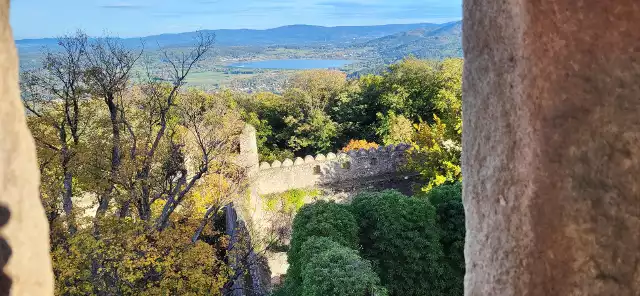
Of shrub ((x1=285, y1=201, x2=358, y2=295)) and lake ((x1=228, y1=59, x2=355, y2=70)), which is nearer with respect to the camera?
shrub ((x1=285, y1=201, x2=358, y2=295))

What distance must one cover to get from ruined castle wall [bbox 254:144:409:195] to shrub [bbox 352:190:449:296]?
730 centimetres

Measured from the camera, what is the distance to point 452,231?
9.04m

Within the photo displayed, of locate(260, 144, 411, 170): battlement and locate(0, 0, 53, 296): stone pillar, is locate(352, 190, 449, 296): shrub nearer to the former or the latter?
locate(0, 0, 53, 296): stone pillar

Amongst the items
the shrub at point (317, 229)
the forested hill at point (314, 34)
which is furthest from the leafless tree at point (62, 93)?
the forested hill at point (314, 34)

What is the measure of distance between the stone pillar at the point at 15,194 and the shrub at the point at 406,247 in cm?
719

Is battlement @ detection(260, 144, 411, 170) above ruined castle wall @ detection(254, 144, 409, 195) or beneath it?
above

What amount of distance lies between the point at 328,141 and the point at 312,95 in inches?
118

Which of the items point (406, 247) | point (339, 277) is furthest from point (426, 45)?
point (339, 277)

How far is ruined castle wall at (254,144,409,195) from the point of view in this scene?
15.6 m


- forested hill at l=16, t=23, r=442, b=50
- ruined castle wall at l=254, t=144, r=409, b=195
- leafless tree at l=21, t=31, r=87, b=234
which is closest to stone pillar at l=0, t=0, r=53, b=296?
leafless tree at l=21, t=31, r=87, b=234

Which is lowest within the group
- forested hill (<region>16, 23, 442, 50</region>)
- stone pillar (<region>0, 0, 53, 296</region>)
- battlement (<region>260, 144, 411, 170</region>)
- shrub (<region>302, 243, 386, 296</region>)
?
battlement (<region>260, 144, 411, 170</region>)

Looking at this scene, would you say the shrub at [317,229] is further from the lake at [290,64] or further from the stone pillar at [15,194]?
the lake at [290,64]

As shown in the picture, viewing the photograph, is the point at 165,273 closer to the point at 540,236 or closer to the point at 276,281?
the point at 276,281

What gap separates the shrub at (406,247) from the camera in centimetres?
826
